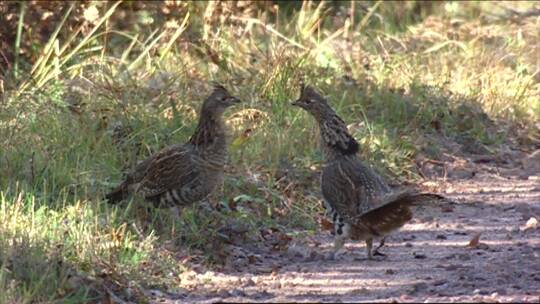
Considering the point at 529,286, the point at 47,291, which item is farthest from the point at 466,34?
the point at 47,291

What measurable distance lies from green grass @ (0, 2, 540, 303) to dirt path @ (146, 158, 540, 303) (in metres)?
0.35

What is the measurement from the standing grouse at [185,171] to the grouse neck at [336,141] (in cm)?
72

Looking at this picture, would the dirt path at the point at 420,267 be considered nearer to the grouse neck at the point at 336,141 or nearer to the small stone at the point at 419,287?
the small stone at the point at 419,287

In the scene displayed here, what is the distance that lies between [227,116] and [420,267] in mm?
3123

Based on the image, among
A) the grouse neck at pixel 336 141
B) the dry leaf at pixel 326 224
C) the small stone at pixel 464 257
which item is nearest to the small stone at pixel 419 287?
the small stone at pixel 464 257

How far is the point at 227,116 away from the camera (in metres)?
11.0

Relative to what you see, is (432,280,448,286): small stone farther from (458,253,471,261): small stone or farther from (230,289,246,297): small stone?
(230,289,246,297): small stone

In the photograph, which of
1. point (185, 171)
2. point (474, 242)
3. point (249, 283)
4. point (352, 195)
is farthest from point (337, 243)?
point (185, 171)

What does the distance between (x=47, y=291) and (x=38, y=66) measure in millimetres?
4613

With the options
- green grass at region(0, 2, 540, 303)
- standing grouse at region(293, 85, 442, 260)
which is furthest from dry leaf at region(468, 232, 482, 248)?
green grass at region(0, 2, 540, 303)

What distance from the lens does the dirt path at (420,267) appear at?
7.52 metres

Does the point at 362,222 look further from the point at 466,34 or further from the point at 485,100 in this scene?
the point at 466,34

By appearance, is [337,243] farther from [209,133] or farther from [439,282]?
[209,133]

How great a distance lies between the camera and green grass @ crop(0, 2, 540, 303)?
780 centimetres
